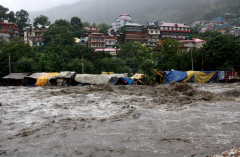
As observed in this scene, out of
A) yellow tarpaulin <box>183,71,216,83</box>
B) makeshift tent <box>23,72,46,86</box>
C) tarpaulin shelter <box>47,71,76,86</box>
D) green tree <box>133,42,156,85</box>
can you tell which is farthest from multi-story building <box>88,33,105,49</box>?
yellow tarpaulin <box>183,71,216,83</box>

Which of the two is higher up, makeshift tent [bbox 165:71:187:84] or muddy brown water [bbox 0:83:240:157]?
makeshift tent [bbox 165:71:187:84]

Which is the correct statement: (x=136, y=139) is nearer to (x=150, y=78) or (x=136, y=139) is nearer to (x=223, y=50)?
(x=150, y=78)

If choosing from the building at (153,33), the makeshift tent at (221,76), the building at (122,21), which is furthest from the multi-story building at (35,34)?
the makeshift tent at (221,76)

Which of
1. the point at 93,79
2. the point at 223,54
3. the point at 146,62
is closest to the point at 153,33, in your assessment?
the point at 223,54

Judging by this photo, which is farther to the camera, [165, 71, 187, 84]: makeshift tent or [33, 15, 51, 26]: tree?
[33, 15, 51, 26]: tree

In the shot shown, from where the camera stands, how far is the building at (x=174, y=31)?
69.0 metres

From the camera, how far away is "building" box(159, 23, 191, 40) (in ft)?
226

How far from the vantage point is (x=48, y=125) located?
309 inches

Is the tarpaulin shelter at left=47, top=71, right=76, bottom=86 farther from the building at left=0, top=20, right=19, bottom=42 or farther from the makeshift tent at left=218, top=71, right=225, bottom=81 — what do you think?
the building at left=0, top=20, right=19, bottom=42

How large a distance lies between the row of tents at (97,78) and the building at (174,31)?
45572 millimetres

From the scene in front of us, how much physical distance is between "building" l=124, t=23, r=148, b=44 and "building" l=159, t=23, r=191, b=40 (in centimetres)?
626

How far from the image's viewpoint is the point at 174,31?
2776 inches

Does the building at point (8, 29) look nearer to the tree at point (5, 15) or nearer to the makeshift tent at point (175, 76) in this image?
the tree at point (5, 15)

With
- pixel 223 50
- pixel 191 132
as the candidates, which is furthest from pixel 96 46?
pixel 191 132
